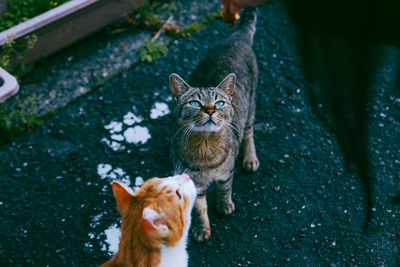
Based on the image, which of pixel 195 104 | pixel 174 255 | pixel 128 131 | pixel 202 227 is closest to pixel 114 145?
pixel 128 131

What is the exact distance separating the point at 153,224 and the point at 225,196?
1047mm

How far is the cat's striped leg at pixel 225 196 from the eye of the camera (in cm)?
227

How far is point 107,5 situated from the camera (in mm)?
3465

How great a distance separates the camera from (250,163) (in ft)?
9.06

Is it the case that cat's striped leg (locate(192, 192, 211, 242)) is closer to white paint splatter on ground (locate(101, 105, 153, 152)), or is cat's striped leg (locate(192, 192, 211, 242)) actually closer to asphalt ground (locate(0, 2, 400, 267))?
asphalt ground (locate(0, 2, 400, 267))

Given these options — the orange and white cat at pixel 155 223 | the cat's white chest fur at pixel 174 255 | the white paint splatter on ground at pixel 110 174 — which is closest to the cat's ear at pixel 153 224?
the orange and white cat at pixel 155 223

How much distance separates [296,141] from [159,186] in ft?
5.54

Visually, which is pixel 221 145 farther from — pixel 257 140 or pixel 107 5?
pixel 107 5

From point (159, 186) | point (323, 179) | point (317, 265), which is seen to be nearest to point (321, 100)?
point (159, 186)

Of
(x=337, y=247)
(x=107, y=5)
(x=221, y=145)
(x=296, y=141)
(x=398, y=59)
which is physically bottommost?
(x=337, y=247)

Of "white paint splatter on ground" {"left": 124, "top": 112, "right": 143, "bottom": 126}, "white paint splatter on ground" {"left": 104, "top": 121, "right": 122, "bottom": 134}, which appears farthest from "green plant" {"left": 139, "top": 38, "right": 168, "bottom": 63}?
"white paint splatter on ground" {"left": 104, "top": 121, "right": 122, "bottom": 134}

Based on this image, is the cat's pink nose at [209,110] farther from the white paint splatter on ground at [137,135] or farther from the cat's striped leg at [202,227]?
the white paint splatter on ground at [137,135]

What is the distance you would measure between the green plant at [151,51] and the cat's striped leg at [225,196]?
5.99 feet

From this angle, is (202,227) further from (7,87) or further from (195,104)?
(7,87)
